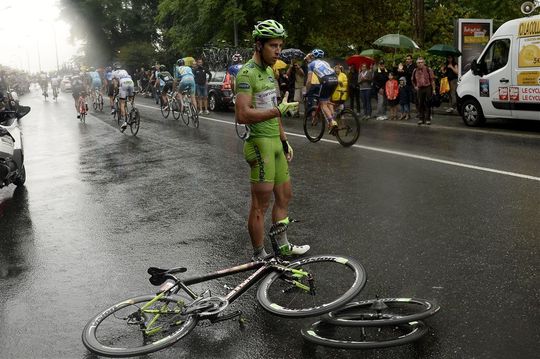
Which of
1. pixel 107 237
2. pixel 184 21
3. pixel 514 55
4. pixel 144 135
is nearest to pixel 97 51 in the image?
pixel 184 21

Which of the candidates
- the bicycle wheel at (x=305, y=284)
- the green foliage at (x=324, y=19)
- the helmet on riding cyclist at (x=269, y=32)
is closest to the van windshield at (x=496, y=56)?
the helmet on riding cyclist at (x=269, y=32)

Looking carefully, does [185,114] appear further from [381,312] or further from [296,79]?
[381,312]

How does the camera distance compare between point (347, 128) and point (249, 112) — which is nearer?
point (249, 112)

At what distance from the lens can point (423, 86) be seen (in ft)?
51.9

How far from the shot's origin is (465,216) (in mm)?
6469

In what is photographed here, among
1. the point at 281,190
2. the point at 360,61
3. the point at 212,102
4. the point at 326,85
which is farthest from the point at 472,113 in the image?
the point at 212,102

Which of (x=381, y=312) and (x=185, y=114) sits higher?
(x=185, y=114)

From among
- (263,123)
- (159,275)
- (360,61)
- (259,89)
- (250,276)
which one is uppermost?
(360,61)

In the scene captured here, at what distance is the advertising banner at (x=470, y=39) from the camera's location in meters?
18.4

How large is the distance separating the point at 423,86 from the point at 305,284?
1264cm

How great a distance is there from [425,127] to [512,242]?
10168mm

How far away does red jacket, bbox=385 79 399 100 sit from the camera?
1739 centimetres

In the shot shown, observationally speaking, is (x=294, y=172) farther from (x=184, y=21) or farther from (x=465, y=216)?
(x=184, y=21)

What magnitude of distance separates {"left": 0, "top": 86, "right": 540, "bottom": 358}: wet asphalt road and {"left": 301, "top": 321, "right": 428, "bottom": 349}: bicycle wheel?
3.3 inches
